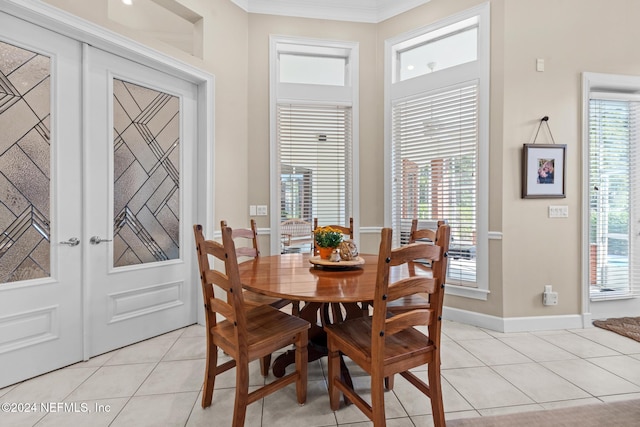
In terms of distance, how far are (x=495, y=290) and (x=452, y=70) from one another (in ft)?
7.22

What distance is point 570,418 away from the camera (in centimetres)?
166

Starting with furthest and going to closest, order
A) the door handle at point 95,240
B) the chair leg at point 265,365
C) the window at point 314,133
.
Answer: the window at point 314,133 < the door handle at point 95,240 < the chair leg at point 265,365

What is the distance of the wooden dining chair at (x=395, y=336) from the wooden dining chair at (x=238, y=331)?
248 mm

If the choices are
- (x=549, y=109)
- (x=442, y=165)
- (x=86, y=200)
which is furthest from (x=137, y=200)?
(x=549, y=109)

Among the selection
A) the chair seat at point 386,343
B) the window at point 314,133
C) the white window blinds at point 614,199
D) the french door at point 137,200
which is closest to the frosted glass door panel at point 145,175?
the french door at point 137,200

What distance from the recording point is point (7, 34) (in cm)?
188

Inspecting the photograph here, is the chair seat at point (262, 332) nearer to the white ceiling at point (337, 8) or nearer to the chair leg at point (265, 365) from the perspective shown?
the chair leg at point (265, 365)

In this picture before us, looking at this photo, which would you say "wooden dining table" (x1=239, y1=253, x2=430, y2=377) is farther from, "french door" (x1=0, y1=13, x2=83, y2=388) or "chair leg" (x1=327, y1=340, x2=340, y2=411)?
"french door" (x1=0, y1=13, x2=83, y2=388)

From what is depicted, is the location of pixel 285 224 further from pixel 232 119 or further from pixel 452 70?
pixel 452 70

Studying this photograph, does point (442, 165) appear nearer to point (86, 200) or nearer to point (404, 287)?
point (404, 287)

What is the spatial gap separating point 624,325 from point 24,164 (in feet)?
16.9

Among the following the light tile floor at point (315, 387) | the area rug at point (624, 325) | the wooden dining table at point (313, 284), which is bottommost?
the light tile floor at point (315, 387)

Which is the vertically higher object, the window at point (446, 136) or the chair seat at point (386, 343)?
the window at point (446, 136)

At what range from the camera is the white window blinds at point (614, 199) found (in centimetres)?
308
